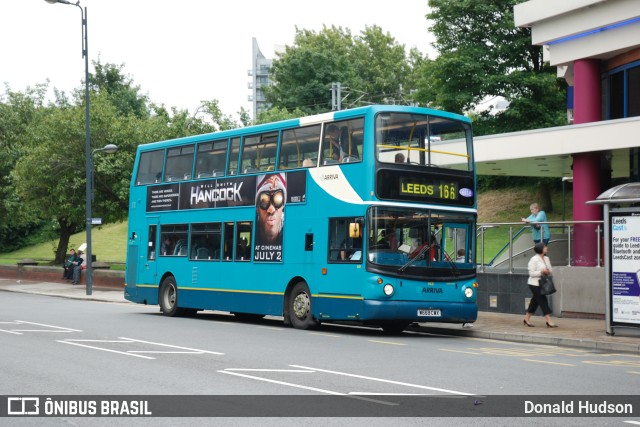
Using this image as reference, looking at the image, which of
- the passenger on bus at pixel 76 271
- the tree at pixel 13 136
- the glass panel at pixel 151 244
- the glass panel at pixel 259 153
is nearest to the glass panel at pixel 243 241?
the glass panel at pixel 259 153

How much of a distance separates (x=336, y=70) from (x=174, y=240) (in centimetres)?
5848

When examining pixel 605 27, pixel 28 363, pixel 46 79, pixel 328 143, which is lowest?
pixel 28 363

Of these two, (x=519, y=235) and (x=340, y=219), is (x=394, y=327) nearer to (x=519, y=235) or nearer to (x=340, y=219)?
(x=340, y=219)

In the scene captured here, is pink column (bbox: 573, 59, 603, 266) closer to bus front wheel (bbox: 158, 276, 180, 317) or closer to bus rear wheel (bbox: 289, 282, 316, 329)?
bus rear wheel (bbox: 289, 282, 316, 329)

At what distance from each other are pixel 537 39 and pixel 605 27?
9.04ft

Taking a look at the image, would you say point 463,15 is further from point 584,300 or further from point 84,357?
point 84,357

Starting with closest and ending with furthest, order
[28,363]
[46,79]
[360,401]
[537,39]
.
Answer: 1. [360,401]
2. [28,363]
3. [537,39]
4. [46,79]

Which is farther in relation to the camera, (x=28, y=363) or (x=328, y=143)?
(x=328, y=143)

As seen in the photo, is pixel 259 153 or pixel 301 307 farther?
pixel 259 153

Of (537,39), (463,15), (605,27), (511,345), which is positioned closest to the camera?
(511,345)

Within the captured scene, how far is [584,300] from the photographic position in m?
22.1

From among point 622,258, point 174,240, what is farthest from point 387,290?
point 174,240

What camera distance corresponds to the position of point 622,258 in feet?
58.1

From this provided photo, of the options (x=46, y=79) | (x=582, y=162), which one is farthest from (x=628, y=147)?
(x=46, y=79)
